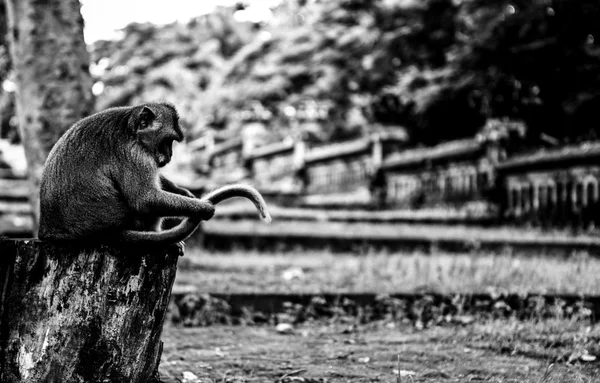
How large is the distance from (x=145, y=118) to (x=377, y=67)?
453 inches

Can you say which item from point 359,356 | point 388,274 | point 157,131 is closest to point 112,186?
point 157,131

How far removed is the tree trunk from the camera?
197 inches

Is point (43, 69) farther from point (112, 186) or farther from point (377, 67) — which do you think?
point (377, 67)

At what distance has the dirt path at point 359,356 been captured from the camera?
2926 millimetres

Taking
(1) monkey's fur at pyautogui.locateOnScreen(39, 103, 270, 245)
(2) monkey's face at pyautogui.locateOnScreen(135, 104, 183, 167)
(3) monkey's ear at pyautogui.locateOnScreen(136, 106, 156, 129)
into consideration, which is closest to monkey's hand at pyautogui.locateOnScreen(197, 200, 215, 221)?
(1) monkey's fur at pyautogui.locateOnScreen(39, 103, 270, 245)

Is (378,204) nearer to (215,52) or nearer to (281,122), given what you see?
(281,122)

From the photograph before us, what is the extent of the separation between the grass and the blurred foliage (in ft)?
10.4

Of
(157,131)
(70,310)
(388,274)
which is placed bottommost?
(388,274)

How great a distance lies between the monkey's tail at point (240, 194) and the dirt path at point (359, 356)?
32.3 inches

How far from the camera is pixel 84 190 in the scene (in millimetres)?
2420

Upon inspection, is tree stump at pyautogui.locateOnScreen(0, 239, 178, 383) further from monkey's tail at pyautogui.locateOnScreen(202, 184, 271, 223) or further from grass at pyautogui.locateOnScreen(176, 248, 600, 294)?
grass at pyautogui.locateOnScreen(176, 248, 600, 294)

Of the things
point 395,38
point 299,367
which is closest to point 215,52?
point 395,38

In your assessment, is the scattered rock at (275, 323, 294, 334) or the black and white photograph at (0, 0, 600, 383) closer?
the black and white photograph at (0, 0, 600, 383)

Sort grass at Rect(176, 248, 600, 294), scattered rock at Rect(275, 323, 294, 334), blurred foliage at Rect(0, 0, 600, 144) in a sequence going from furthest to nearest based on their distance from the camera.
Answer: blurred foliage at Rect(0, 0, 600, 144) < grass at Rect(176, 248, 600, 294) < scattered rock at Rect(275, 323, 294, 334)
